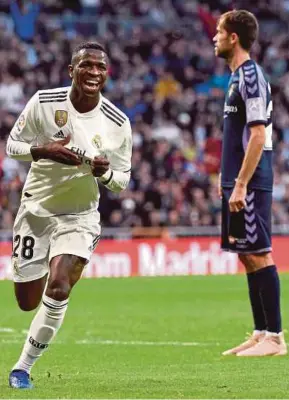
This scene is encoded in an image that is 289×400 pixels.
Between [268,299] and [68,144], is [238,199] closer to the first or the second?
[268,299]

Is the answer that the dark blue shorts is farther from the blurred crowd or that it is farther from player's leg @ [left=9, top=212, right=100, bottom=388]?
the blurred crowd

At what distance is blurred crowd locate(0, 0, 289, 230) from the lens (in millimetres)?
22422

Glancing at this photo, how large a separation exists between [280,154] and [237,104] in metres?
15.9

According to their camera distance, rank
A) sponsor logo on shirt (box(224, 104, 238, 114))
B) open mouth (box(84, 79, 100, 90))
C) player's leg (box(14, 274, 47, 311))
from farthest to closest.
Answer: sponsor logo on shirt (box(224, 104, 238, 114)) → player's leg (box(14, 274, 47, 311)) → open mouth (box(84, 79, 100, 90))

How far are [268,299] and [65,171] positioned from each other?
226 centimetres

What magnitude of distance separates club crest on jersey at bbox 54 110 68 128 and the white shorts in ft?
2.02

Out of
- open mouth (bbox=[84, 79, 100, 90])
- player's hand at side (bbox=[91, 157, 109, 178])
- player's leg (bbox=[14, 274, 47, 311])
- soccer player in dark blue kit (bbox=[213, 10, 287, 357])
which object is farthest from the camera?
soccer player in dark blue kit (bbox=[213, 10, 287, 357])

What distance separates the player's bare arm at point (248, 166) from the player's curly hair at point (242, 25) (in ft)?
2.51

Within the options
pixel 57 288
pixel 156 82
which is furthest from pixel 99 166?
pixel 156 82

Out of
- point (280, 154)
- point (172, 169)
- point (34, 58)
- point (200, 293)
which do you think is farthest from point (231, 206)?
point (34, 58)

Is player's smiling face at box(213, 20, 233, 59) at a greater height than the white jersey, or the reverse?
player's smiling face at box(213, 20, 233, 59)

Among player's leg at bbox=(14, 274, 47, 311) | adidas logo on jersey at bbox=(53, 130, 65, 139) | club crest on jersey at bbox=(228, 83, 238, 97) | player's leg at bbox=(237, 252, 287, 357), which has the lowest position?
player's leg at bbox=(237, 252, 287, 357)

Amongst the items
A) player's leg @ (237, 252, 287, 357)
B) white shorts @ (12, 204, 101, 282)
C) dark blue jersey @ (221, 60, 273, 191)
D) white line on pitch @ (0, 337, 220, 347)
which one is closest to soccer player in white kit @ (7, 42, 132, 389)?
white shorts @ (12, 204, 101, 282)

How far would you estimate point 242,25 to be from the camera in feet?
31.0
